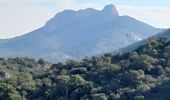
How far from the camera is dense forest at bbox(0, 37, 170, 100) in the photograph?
1452 inches

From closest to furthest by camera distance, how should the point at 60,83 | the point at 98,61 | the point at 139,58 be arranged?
the point at 60,83 → the point at 139,58 → the point at 98,61

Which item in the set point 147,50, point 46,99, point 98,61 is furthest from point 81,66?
point 46,99

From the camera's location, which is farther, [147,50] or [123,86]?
[147,50]

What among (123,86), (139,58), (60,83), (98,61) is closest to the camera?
(123,86)

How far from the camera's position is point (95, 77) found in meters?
42.7

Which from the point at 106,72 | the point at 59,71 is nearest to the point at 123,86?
the point at 106,72

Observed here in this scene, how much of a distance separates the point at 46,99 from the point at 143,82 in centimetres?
653

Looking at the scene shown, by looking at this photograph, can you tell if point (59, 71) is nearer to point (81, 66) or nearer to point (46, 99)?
point (81, 66)

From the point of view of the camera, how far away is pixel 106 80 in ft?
136

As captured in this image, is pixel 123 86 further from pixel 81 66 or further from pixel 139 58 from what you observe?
pixel 81 66

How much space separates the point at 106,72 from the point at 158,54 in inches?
231

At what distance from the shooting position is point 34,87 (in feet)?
142

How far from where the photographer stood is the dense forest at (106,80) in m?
36.9

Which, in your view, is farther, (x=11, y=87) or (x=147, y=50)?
(x=147, y=50)
